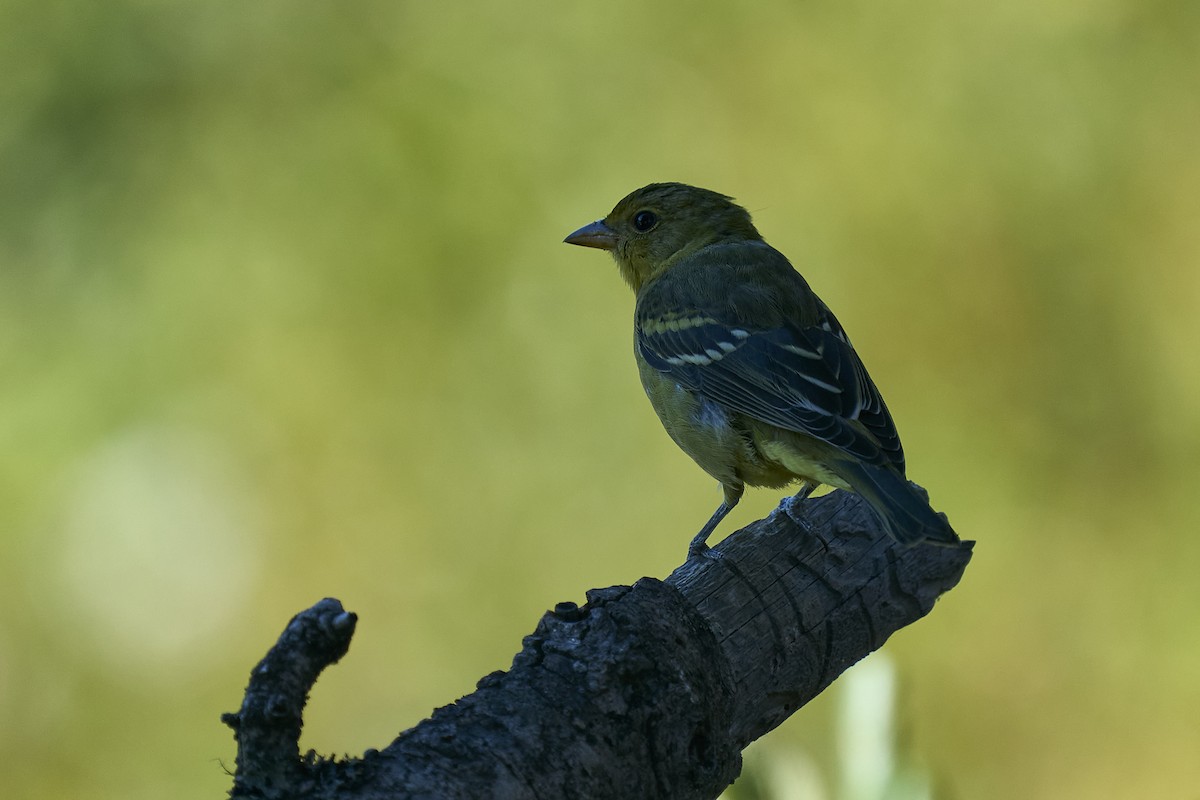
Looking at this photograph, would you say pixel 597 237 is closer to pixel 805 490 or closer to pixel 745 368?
pixel 745 368

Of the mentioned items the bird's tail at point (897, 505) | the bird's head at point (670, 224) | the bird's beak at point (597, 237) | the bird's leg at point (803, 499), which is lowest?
the bird's tail at point (897, 505)

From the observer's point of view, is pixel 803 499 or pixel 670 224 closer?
pixel 803 499

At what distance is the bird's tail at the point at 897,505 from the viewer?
325cm

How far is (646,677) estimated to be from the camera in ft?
8.62

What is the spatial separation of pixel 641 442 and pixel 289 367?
1885 millimetres

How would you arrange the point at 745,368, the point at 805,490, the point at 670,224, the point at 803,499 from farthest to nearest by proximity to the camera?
the point at 670,224, the point at 745,368, the point at 805,490, the point at 803,499

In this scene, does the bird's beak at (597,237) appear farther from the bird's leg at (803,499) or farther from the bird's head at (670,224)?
the bird's leg at (803,499)

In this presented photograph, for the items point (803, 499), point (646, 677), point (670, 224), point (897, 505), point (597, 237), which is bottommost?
point (646, 677)

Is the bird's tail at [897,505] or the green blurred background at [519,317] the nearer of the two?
the bird's tail at [897,505]

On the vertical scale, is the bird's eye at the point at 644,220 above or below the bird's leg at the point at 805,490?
above

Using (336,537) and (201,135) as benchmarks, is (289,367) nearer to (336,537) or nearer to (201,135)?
(336,537)

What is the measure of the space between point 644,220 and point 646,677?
301 centimetres

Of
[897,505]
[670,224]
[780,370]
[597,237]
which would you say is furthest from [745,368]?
[597,237]

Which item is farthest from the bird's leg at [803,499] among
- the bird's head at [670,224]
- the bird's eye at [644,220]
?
A: the bird's eye at [644,220]
